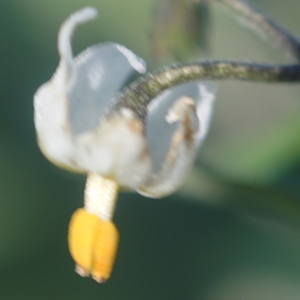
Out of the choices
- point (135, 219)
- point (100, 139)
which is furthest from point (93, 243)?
point (135, 219)

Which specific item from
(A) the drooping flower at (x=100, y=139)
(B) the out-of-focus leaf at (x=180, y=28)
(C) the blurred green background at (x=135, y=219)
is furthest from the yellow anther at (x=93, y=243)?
(C) the blurred green background at (x=135, y=219)

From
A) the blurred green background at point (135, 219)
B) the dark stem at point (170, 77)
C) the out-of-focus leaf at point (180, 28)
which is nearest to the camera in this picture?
the dark stem at point (170, 77)

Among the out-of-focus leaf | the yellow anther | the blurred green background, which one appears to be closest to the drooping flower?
the yellow anther

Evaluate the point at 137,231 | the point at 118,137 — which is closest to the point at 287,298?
the point at 137,231

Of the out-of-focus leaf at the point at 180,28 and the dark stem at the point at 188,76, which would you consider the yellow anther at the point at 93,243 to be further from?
the out-of-focus leaf at the point at 180,28

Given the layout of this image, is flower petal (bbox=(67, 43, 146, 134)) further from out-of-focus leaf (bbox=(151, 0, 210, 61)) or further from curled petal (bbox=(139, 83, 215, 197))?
out-of-focus leaf (bbox=(151, 0, 210, 61))

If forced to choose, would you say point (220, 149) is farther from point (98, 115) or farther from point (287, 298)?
point (98, 115)

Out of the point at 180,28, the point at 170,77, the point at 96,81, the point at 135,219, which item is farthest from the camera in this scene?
the point at 135,219

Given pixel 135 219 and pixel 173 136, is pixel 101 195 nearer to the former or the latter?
pixel 173 136
